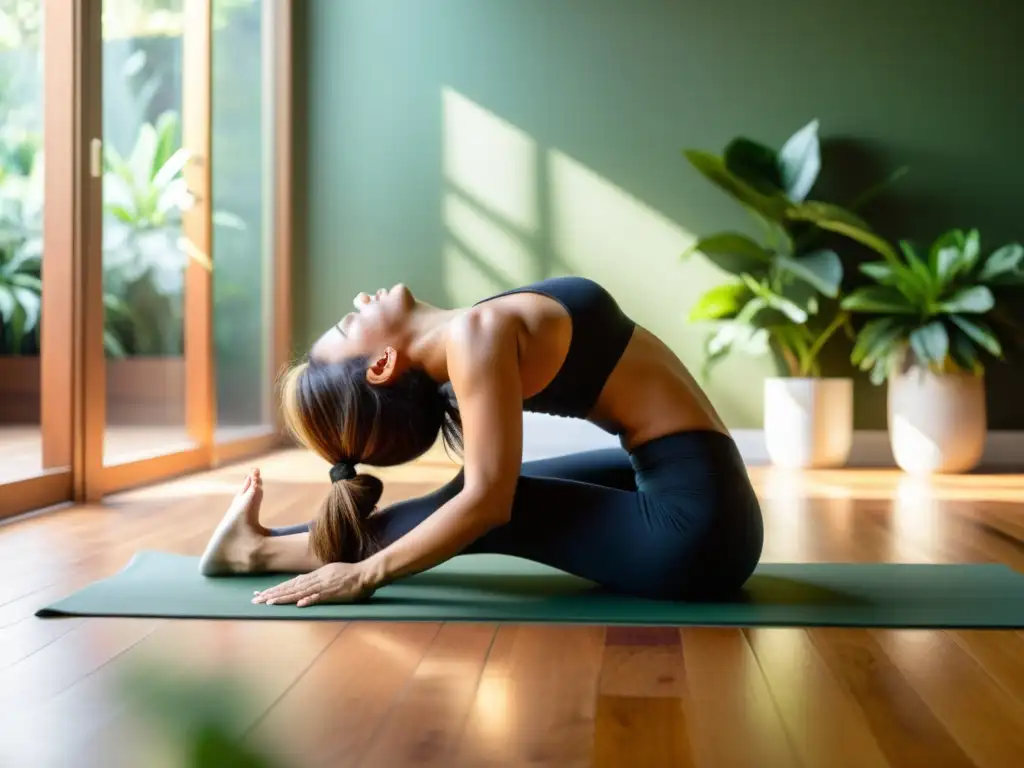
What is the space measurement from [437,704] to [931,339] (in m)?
3.44

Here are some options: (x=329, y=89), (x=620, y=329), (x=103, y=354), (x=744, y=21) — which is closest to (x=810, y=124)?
(x=744, y=21)

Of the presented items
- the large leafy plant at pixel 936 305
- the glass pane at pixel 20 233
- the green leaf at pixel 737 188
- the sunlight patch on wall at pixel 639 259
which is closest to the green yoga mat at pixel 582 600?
the glass pane at pixel 20 233

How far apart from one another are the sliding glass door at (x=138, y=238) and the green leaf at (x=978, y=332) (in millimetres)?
2898

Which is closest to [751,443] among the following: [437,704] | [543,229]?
[543,229]

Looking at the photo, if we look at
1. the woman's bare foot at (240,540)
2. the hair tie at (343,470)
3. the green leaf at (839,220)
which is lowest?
the woman's bare foot at (240,540)

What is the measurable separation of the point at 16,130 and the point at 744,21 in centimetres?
329

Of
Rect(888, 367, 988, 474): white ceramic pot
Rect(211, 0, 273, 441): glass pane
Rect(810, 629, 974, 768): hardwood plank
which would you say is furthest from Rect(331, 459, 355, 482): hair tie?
Rect(888, 367, 988, 474): white ceramic pot

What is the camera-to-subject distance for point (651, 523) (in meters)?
1.84

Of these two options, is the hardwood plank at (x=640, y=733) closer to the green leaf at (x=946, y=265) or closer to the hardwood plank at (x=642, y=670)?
the hardwood plank at (x=642, y=670)

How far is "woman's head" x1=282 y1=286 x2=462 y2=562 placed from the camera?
1.76 meters

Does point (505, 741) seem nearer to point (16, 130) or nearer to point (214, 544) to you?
point (214, 544)

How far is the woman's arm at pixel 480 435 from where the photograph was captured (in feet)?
5.41

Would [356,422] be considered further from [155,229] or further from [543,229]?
[543,229]

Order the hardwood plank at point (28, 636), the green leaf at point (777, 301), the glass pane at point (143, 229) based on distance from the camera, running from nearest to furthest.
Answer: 1. the hardwood plank at point (28, 636)
2. the glass pane at point (143, 229)
3. the green leaf at point (777, 301)
